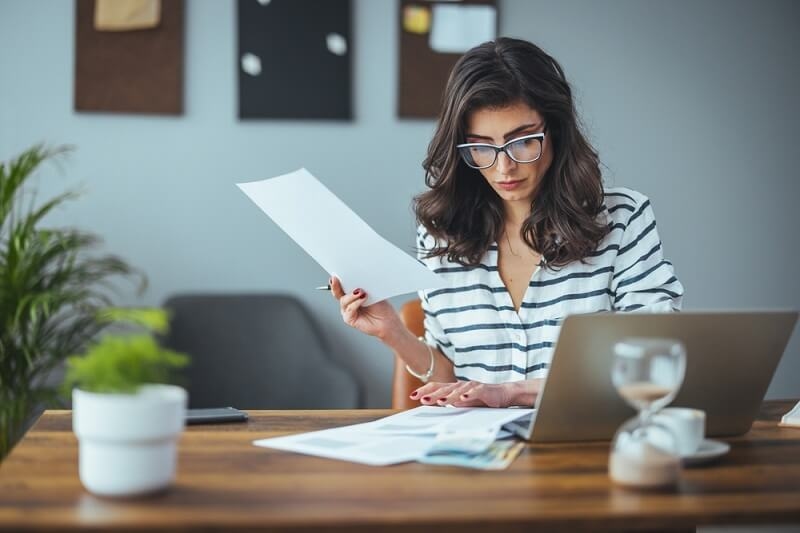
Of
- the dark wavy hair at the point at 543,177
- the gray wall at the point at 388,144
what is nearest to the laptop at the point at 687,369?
the dark wavy hair at the point at 543,177

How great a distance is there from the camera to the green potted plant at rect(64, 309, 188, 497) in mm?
1111

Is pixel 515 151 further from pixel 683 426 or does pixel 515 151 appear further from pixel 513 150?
pixel 683 426

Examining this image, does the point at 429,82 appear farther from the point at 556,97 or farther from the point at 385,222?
the point at 556,97

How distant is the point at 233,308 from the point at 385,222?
650 millimetres

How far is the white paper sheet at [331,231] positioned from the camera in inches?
68.5

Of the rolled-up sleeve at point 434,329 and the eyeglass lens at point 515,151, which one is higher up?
the eyeglass lens at point 515,151

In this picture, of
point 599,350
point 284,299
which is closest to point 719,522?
point 599,350

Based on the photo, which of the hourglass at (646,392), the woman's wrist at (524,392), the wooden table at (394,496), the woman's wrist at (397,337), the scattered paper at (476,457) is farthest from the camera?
the woman's wrist at (397,337)

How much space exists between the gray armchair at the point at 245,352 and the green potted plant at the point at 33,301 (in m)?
0.31

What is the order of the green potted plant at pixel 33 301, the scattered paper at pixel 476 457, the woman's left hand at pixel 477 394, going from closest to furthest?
the scattered paper at pixel 476 457, the woman's left hand at pixel 477 394, the green potted plant at pixel 33 301

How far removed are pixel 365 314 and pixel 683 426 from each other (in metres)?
0.83

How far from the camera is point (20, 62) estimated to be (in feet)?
11.4

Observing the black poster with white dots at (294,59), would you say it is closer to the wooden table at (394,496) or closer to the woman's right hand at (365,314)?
the woman's right hand at (365,314)

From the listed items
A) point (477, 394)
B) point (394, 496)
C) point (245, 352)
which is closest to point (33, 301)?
point (245, 352)
